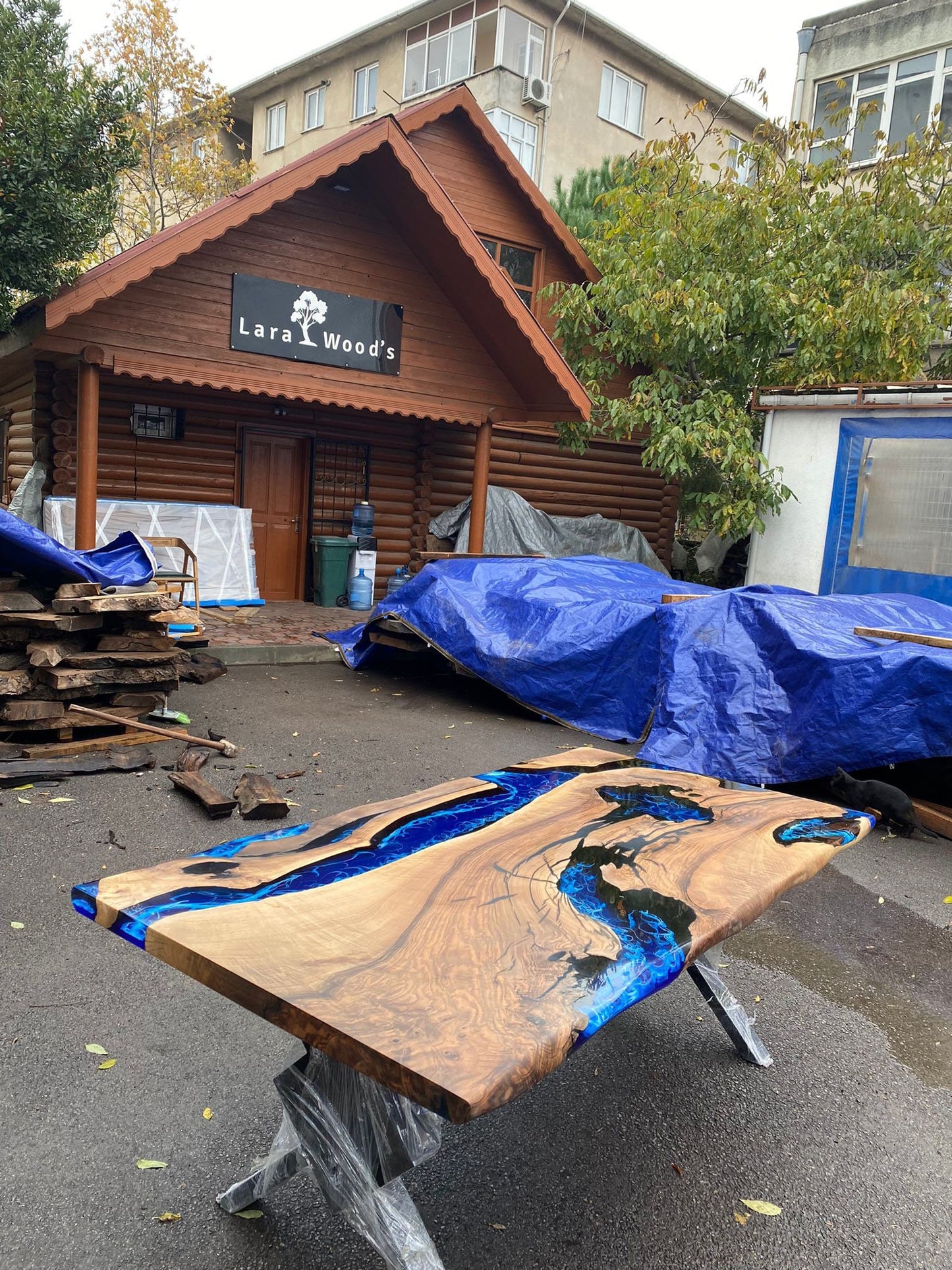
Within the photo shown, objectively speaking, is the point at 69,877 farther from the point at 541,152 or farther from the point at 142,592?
the point at 541,152

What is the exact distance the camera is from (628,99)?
87.6 feet

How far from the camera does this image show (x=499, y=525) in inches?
556

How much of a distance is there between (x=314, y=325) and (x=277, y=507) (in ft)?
10.2

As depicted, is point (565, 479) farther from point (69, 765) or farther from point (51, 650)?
point (69, 765)

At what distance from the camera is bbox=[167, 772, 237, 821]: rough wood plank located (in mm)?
4812

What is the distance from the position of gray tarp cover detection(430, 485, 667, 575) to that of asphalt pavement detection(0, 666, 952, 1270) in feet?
33.4

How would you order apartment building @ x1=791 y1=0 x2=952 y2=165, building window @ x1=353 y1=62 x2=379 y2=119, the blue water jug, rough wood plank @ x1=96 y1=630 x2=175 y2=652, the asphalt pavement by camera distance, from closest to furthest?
the asphalt pavement → rough wood plank @ x1=96 y1=630 x2=175 y2=652 → the blue water jug → apartment building @ x1=791 y1=0 x2=952 y2=165 → building window @ x1=353 y1=62 x2=379 y2=119

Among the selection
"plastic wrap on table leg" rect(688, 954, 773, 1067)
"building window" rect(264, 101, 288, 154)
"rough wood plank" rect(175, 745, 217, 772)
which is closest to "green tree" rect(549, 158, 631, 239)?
"rough wood plank" rect(175, 745, 217, 772)

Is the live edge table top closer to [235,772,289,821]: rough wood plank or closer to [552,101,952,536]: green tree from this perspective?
[235,772,289,821]: rough wood plank

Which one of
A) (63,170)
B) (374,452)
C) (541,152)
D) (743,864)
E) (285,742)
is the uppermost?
(541,152)

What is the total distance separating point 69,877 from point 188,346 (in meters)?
7.04

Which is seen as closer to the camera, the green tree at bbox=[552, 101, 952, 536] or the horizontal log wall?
the green tree at bbox=[552, 101, 952, 536]

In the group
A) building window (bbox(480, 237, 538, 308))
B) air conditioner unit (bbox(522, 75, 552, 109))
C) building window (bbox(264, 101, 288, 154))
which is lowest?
building window (bbox(480, 237, 538, 308))

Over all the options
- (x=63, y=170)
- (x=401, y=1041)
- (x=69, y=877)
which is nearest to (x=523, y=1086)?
(x=401, y=1041)
